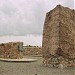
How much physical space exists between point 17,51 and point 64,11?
10836 millimetres

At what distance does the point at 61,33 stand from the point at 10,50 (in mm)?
10771

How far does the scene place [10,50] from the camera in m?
21.9

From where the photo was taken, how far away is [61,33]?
473 inches

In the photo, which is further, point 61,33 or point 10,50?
point 10,50

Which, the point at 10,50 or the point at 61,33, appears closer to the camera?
the point at 61,33

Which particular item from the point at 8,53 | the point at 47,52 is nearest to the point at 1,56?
the point at 8,53

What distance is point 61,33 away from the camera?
1202 centimetres

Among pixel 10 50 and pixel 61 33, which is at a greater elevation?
pixel 61 33

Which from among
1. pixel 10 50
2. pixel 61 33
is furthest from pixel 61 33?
pixel 10 50

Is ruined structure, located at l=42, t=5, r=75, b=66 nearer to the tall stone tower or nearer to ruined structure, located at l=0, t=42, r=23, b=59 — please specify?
the tall stone tower

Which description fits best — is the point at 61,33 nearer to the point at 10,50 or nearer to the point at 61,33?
the point at 61,33

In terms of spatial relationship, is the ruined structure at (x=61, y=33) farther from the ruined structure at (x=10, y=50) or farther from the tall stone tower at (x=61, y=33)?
the ruined structure at (x=10, y=50)

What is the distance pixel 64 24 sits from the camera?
12.2m

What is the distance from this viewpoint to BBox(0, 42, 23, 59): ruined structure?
21.5 metres
